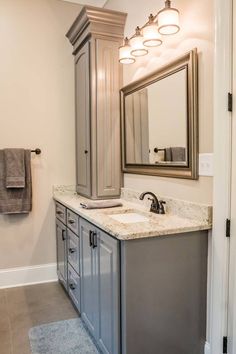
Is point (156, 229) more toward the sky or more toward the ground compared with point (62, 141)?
more toward the ground

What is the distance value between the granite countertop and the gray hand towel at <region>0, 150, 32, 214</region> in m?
0.80

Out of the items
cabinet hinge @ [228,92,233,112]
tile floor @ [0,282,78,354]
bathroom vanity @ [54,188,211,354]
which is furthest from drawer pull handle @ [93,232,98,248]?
cabinet hinge @ [228,92,233,112]

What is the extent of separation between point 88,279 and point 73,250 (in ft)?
1.48

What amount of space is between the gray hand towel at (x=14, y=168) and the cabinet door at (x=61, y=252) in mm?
550

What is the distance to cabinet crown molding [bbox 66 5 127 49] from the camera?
8.61 feet

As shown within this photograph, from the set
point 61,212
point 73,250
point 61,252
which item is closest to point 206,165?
point 73,250

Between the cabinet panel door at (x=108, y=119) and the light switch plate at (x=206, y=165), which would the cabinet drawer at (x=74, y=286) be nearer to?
the cabinet panel door at (x=108, y=119)

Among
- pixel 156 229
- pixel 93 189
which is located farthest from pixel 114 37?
pixel 156 229

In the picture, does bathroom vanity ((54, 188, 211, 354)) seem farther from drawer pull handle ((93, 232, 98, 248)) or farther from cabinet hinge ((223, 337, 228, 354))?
cabinet hinge ((223, 337, 228, 354))

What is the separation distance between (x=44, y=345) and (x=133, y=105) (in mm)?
1914

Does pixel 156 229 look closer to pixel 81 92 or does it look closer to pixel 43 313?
pixel 43 313

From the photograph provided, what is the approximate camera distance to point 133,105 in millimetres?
2615

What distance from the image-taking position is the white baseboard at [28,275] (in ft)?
10.1

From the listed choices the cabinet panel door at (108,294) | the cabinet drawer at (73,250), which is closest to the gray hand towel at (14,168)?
the cabinet drawer at (73,250)
